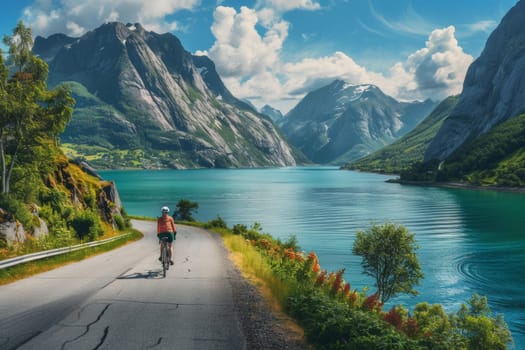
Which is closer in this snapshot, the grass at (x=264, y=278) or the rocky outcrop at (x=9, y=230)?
the grass at (x=264, y=278)

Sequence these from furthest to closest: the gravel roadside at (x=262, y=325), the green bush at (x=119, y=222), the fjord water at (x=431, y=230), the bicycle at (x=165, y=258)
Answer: the green bush at (x=119, y=222) < the fjord water at (x=431, y=230) < the bicycle at (x=165, y=258) < the gravel roadside at (x=262, y=325)

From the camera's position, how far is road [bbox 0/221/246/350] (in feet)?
32.0

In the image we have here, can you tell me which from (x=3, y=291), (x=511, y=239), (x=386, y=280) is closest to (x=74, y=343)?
(x=3, y=291)

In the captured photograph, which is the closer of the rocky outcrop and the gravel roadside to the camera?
the gravel roadside

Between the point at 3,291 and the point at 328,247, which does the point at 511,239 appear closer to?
the point at 328,247

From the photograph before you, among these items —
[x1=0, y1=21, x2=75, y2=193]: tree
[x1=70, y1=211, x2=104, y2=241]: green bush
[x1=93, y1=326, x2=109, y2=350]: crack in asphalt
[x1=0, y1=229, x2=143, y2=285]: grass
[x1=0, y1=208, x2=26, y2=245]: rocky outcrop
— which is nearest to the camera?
[x1=93, y1=326, x2=109, y2=350]: crack in asphalt

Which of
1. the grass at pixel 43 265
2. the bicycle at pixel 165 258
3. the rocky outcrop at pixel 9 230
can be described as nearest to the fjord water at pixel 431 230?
the bicycle at pixel 165 258

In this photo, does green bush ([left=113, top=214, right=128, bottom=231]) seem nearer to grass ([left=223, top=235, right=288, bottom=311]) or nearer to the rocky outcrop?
the rocky outcrop

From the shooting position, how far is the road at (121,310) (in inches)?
384

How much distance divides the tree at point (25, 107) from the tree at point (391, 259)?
3252 cm

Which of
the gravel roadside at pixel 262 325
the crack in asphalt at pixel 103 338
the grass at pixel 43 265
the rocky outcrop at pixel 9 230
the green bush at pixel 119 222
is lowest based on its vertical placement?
the green bush at pixel 119 222

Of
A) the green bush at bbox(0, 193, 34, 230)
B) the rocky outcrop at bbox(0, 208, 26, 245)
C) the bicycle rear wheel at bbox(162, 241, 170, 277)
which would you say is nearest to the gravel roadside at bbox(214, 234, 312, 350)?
the bicycle rear wheel at bbox(162, 241, 170, 277)

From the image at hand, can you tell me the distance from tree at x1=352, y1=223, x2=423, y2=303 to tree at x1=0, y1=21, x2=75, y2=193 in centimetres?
3252

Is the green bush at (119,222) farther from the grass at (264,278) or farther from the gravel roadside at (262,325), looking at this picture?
the gravel roadside at (262,325)
